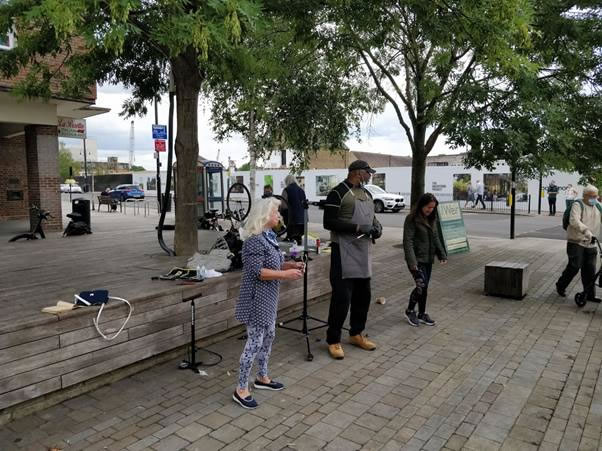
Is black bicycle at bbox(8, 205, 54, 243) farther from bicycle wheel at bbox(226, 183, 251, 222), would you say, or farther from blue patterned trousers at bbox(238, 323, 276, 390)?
blue patterned trousers at bbox(238, 323, 276, 390)

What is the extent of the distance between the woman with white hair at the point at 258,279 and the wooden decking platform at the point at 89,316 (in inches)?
44.8

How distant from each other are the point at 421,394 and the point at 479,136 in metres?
5.83

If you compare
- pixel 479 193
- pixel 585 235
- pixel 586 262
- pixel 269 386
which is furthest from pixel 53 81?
pixel 479 193

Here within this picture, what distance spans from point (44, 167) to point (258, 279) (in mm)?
11046

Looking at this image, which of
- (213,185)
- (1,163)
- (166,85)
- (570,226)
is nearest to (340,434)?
(570,226)

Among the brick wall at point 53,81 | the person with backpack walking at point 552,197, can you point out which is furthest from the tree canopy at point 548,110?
the person with backpack walking at point 552,197

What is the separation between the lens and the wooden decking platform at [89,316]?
139 inches

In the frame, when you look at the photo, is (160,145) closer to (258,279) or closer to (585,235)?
(585,235)

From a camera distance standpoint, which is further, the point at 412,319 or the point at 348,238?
the point at 412,319

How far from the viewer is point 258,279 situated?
144 inches

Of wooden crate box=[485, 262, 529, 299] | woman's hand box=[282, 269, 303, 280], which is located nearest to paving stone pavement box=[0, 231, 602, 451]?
woman's hand box=[282, 269, 303, 280]

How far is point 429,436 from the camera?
341cm

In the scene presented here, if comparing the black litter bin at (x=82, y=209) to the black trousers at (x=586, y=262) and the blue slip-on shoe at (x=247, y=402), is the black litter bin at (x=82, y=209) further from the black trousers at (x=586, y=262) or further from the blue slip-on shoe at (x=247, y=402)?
the black trousers at (x=586, y=262)

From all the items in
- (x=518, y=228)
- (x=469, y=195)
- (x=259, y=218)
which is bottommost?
(x=518, y=228)
